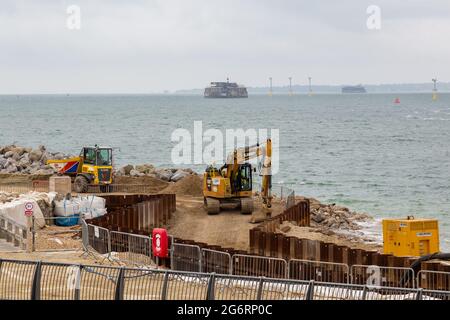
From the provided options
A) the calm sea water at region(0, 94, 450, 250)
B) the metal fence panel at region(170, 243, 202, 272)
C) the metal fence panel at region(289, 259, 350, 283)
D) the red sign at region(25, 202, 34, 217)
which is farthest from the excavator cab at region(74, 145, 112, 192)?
the metal fence panel at region(289, 259, 350, 283)

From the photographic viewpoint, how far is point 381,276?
29344 mm

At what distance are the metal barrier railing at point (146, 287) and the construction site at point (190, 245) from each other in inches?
1.3

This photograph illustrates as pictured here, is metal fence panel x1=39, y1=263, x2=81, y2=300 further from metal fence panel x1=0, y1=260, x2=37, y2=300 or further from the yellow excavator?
the yellow excavator

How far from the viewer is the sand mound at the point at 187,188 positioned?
52500 millimetres

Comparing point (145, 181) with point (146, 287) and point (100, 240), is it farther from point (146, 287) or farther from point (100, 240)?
point (146, 287)

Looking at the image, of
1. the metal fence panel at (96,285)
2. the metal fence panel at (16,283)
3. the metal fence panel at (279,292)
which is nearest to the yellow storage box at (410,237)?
the metal fence panel at (279,292)

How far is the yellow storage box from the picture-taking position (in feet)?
107

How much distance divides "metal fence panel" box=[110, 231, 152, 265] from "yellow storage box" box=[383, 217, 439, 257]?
8332 millimetres

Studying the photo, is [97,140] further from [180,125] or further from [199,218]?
[199,218]

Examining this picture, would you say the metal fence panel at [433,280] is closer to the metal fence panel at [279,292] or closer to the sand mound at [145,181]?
the metal fence panel at [279,292]

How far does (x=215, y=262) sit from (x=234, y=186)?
15.9m

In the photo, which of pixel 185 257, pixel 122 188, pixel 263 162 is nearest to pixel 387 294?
pixel 185 257

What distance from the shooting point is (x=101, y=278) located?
22250 millimetres

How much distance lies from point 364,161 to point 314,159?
5.77 metres
